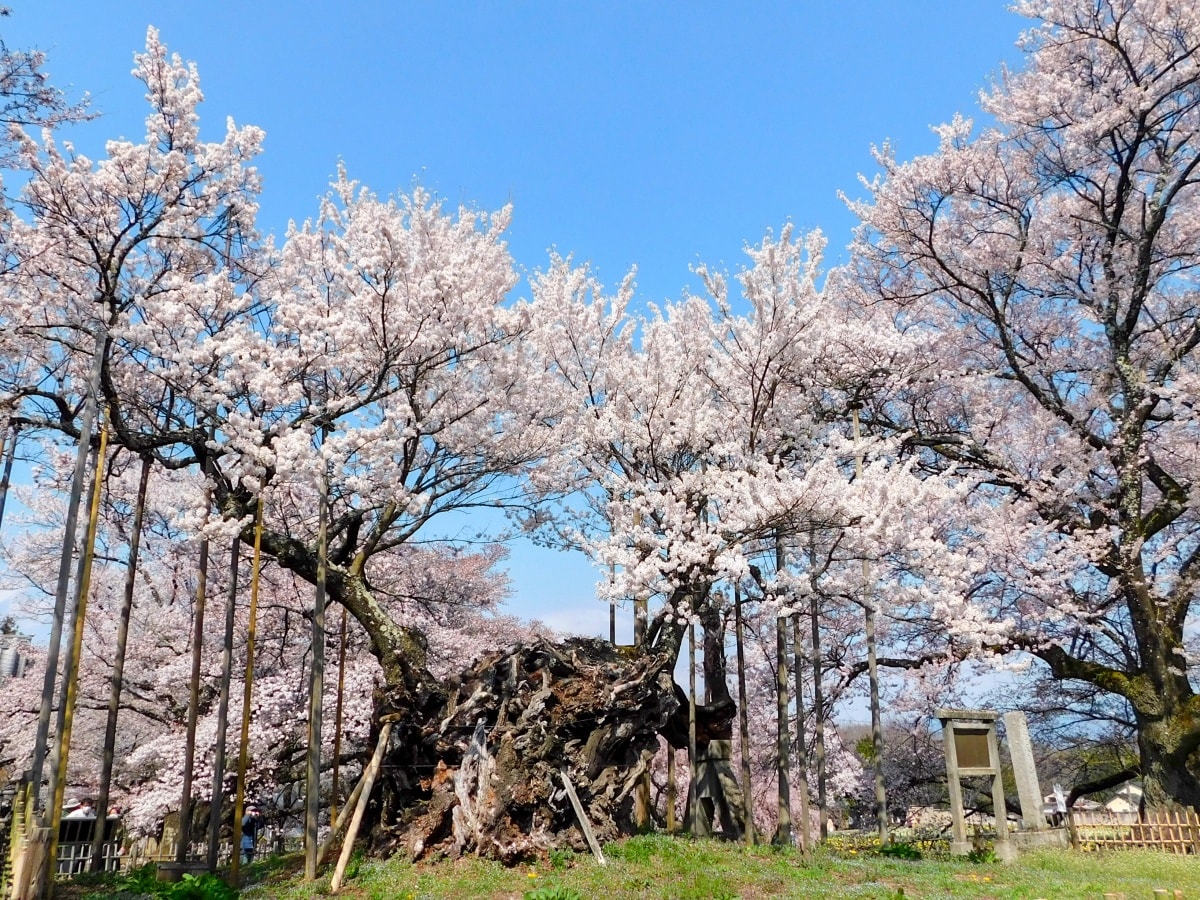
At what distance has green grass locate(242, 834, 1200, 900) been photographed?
843cm

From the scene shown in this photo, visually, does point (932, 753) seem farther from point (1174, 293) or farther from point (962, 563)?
point (1174, 293)

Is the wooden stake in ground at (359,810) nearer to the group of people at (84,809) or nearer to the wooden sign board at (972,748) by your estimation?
the wooden sign board at (972,748)

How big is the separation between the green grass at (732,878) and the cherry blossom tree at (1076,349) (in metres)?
3.73

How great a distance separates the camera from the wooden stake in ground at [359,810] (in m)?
8.81

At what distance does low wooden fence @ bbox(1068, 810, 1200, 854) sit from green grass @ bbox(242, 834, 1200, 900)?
176cm

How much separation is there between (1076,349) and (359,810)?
16.4m

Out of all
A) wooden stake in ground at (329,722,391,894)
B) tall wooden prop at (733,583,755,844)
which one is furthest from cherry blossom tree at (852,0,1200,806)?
wooden stake in ground at (329,722,391,894)

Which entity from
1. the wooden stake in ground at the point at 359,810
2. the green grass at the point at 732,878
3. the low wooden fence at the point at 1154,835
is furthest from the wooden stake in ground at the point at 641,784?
the low wooden fence at the point at 1154,835

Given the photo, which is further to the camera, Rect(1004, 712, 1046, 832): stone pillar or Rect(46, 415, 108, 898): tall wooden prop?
Rect(1004, 712, 1046, 832): stone pillar

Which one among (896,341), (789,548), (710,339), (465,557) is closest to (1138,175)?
(896,341)

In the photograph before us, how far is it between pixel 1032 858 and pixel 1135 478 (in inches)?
283

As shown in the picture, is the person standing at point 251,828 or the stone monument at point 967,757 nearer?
the stone monument at point 967,757

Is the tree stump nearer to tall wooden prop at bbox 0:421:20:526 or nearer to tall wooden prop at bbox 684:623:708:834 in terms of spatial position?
tall wooden prop at bbox 684:623:708:834

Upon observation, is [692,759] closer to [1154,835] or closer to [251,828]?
[1154,835]
